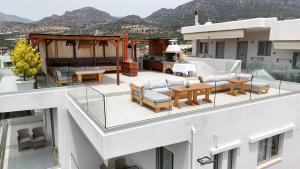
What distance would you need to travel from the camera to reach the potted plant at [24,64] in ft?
33.3

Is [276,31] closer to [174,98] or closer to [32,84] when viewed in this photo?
[174,98]

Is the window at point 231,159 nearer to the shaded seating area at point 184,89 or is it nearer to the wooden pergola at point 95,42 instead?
the shaded seating area at point 184,89

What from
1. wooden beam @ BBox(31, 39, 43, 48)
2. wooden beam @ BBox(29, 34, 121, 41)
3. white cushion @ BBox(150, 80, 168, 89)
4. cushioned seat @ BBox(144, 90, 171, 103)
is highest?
wooden beam @ BBox(29, 34, 121, 41)

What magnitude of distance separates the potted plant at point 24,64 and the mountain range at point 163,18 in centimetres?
4041

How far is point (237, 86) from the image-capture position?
9.98 m

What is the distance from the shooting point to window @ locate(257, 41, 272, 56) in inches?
684

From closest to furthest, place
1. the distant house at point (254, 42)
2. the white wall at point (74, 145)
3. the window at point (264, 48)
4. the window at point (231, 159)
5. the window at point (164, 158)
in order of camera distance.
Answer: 1. the window at point (164, 158)
2. the window at point (231, 159)
3. the white wall at point (74, 145)
4. the distant house at point (254, 42)
5. the window at point (264, 48)

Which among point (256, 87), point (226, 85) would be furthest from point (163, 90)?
point (256, 87)

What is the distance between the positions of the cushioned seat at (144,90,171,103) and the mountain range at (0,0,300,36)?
141 ft

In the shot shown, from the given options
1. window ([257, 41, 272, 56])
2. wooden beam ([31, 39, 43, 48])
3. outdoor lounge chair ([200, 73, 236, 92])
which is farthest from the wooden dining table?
window ([257, 41, 272, 56])

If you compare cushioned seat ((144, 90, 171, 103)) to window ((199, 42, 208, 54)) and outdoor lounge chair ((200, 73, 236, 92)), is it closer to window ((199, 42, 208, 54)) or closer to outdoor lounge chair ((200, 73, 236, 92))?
outdoor lounge chair ((200, 73, 236, 92))

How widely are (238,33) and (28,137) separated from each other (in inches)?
625

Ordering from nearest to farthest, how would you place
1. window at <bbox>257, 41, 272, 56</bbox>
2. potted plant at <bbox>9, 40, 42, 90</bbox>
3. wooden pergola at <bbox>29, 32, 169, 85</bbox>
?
potted plant at <bbox>9, 40, 42, 90</bbox> → wooden pergola at <bbox>29, 32, 169, 85</bbox> → window at <bbox>257, 41, 272, 56</bbox>

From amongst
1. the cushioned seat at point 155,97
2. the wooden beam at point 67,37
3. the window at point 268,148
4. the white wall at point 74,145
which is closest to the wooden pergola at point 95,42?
the wooden beam at point 67,37
